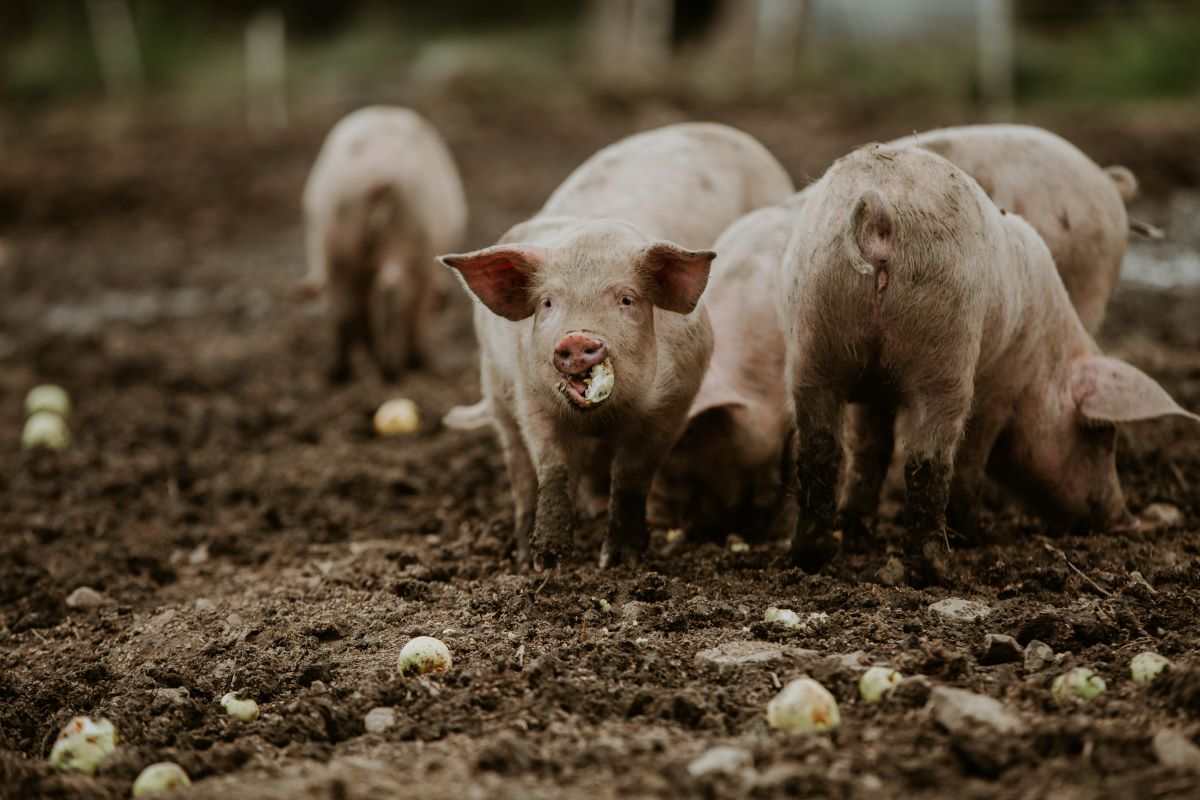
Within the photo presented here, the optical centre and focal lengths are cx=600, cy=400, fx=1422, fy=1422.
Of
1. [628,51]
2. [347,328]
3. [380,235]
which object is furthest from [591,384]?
[628,51]

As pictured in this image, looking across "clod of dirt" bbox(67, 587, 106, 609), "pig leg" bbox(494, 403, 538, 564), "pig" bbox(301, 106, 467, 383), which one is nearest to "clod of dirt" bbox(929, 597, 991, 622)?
"pig leg" bbox(494, 403, 538, 564)

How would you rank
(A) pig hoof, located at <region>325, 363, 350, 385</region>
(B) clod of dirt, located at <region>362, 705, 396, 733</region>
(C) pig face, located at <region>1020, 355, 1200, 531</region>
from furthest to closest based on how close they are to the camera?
(A) pig hoof, located at <region>325, 363, 350, 385</region> → (C) pig face, located at <region>1020, 355, 1200, 531</region> → (B) clod of dirt, located at <region>362, 705, 396, 733</region>

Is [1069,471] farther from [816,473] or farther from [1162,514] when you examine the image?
[816,473]

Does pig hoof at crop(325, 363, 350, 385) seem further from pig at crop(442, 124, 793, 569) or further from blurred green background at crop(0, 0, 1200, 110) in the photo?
blurred green background at crop(0, 0, 1200, 110)

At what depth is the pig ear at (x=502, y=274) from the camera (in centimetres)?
455

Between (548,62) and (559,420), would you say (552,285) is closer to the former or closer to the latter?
(559,420)

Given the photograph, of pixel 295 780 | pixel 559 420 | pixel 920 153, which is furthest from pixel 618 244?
pixel 295 780

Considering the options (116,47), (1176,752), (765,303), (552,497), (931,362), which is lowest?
(116,47)

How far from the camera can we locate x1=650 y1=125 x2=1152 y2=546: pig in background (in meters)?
5.30

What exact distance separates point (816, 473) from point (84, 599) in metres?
2.67

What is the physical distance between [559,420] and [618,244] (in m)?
0.61

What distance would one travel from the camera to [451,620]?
4.38 metres

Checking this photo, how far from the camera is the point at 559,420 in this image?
4.69 meters

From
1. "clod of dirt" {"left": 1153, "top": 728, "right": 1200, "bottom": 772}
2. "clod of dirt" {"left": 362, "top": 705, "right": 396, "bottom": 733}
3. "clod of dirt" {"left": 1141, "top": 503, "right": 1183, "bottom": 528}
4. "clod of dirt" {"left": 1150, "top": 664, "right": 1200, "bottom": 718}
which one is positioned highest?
"clod of dirt" {"left": 1153, "top": 728, "right": 1200, "bottom": 772}
